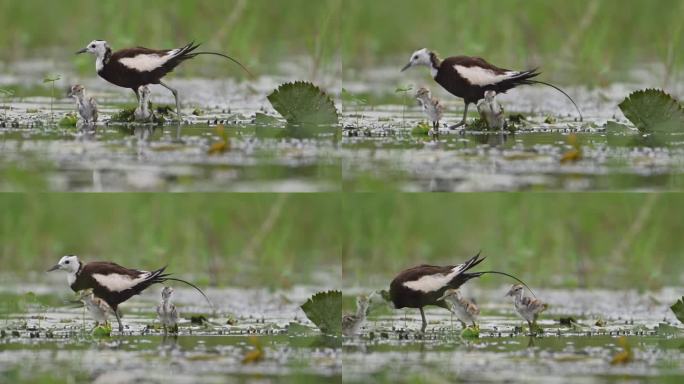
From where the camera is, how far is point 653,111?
11.1 metres

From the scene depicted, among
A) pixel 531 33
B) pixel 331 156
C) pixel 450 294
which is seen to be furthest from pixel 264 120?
pixel 531 33

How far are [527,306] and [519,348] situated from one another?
710mm

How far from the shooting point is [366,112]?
11719 mm

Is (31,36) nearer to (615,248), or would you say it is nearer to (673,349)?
(615,248)

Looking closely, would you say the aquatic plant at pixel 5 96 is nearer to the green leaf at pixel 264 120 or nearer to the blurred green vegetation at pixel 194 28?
the blurred green vegetation at pixel 194 28

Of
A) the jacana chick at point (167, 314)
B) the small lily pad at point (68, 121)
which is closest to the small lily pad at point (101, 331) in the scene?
the jacana chick at point (167, 314)

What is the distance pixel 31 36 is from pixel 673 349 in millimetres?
7637

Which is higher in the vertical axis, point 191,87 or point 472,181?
point 191,87

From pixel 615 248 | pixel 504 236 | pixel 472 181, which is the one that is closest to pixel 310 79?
pixel 504 236

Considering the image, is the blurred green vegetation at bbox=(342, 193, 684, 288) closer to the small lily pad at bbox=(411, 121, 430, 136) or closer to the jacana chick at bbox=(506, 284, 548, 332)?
the small lily pad at bbox=(411, 121, 430, 136)

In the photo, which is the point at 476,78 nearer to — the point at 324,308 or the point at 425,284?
the point at 425,284

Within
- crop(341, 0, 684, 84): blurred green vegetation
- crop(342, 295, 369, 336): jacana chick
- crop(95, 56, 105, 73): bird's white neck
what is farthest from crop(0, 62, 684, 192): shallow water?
crop(341, 0, 684, 84): blurred green vegetation

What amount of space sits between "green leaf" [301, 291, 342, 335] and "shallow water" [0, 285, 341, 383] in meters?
0.10

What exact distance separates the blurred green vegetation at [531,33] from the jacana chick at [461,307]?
3580 millimetres
